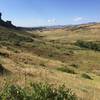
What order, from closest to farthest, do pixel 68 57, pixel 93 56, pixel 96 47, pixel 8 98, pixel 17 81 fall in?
pixel 8 98
pixel 17 81
pixel 68 57
pixel 93 56
pixel 96 47

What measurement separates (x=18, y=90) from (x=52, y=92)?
0.83 meters

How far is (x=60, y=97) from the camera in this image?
727 cm

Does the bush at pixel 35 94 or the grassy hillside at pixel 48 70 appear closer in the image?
the bush at pixel 35 94

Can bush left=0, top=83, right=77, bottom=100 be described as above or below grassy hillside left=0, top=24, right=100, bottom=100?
above

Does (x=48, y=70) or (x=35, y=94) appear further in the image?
(x=48, y=70)

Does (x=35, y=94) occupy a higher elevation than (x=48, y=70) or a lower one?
higher

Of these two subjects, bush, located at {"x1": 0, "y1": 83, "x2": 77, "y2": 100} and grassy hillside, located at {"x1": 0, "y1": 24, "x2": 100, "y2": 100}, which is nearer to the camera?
bush, located at {"x1": 0, "y1": 83, "x2": 77, "y2": 100}

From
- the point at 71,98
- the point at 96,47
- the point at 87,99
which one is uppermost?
the point at 71,98

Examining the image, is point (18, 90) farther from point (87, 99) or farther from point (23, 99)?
point (87, 99)

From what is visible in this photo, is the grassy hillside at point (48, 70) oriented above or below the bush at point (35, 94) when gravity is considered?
below

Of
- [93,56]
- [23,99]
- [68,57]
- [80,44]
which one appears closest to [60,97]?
[23,99]

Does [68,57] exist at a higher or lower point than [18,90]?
lower

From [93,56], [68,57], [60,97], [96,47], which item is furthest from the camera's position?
[96,47]

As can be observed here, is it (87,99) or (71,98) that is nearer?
(71,98)
